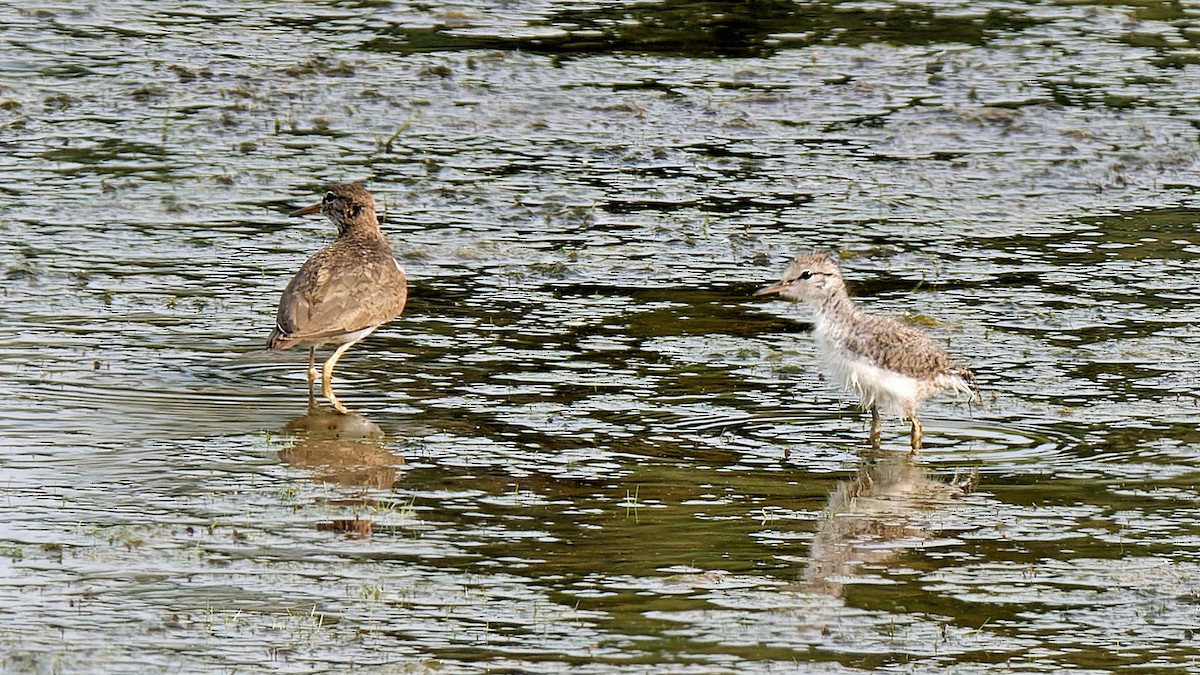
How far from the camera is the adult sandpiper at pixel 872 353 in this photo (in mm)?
10484

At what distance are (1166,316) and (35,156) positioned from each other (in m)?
8.53

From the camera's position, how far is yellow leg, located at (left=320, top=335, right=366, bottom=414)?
10.9 meters

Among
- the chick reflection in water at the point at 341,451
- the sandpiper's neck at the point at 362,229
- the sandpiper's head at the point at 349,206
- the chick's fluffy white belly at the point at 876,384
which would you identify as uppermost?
the sandpiper's head at the point at 349,206

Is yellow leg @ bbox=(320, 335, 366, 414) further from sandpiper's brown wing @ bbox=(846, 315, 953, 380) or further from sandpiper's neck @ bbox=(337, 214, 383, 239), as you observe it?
A: sandpiper's brown wing @ bbox=(846, 315, 953, 380)

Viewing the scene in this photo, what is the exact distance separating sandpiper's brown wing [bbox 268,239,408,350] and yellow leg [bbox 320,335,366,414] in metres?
0.14

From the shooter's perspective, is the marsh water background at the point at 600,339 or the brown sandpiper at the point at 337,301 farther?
the brown sandpiper at the point at 337,301

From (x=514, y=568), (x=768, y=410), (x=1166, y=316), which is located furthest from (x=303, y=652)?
(x=1166, y=316)

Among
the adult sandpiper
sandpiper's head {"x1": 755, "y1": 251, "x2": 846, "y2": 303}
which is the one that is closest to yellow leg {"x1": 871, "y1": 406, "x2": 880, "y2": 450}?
the adult sandpiper

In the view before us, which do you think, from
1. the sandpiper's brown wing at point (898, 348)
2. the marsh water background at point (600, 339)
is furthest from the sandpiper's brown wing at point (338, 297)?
the sandpiper's brown wing at point (898, 348)

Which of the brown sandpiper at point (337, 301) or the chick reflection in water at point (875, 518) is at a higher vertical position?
the brown sandpiper at point (337, 301)

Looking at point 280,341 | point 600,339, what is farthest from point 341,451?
point 600,339

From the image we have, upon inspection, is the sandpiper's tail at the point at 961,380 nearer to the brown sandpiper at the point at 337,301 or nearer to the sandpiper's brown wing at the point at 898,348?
the sandpiper's brown wing at the point at 898,348

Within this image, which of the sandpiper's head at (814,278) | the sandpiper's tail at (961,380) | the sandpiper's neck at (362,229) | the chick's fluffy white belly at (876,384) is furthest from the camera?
the sandpiper's neck at (362,229)

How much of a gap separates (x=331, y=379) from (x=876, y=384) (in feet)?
9.90
